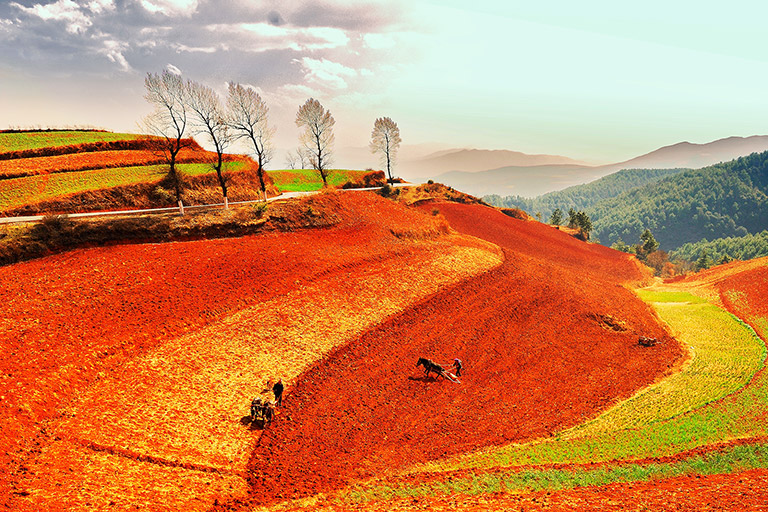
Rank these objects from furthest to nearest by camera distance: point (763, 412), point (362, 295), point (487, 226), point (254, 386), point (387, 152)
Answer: point (387, 152)
point (487, 226)
point (362, 295)
point (763, 412)
point (254, 386)

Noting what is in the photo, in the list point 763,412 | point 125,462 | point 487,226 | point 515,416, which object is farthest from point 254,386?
point 487,226

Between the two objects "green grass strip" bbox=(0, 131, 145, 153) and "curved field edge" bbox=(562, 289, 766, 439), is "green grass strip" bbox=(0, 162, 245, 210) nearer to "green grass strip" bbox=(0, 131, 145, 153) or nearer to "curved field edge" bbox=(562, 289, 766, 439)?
"green grass strip" bbox=(0, 131, 145, 153)

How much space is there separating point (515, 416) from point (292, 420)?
9838mm

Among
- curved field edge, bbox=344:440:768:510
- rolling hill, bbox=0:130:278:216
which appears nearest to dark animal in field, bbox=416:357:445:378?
curved field edge, bbox=344:440:768:510

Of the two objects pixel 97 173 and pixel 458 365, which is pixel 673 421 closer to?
pixel 458 365

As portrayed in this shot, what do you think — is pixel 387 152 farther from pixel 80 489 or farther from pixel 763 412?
pixel 80 489

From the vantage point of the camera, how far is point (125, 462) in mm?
10984

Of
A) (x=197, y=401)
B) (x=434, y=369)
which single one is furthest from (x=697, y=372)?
(x=197, y=401)

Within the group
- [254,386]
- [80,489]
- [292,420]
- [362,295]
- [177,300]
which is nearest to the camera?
[80,489]

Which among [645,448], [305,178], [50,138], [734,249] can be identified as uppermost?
[50,138]

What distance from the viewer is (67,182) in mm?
27938

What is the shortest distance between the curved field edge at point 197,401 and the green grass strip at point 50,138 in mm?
31135

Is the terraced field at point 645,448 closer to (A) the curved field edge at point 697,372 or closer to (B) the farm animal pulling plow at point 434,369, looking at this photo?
(A) the curved field edge at point 697,372

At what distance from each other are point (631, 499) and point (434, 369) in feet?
Answer: 29.5
